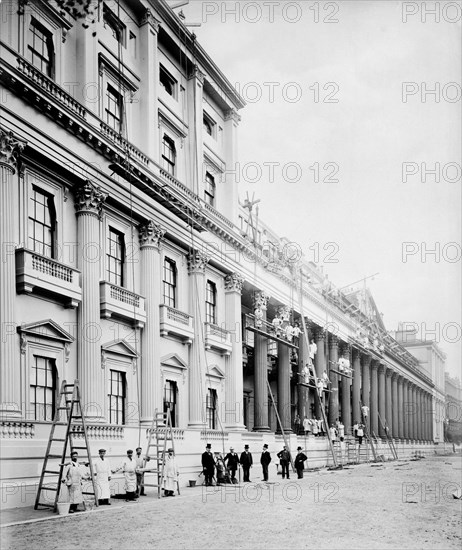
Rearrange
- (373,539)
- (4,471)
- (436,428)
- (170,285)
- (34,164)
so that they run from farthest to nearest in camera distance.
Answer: (436,428) → (170,285) → (34,164) → (4,471) → (373,539)

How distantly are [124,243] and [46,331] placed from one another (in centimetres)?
636

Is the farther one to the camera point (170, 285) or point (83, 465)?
point (170, 285)

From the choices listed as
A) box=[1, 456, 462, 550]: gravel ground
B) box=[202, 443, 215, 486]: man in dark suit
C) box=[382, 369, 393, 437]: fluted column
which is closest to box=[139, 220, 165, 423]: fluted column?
box=[202, 443, 215, 486]: man in dark suit

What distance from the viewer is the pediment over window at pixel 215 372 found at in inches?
1355

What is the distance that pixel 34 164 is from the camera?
2250 cm

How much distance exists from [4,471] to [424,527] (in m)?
9.70

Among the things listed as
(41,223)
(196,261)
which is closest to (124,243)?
(41,223)

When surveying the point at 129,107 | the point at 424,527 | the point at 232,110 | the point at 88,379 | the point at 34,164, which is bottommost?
the point at 424,527

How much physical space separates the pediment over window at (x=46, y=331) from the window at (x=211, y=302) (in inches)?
487

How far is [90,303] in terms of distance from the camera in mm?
24281

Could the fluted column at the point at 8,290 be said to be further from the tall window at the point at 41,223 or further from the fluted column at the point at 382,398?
the fluted column at the point at 382,398

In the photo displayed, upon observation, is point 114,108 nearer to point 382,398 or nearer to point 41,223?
point 41,223

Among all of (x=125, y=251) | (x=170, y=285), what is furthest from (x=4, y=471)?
(x=170, y=285)

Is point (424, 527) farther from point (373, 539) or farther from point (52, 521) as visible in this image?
point (52, 521)
